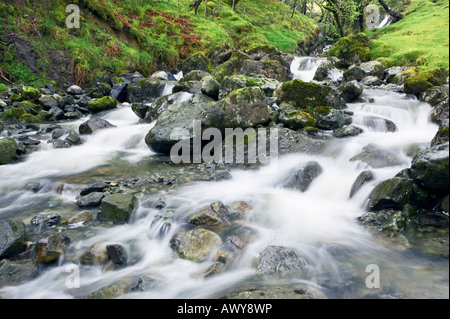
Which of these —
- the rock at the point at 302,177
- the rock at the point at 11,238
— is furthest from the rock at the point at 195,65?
the rock at the point at 11,238

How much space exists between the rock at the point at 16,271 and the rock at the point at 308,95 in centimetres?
879

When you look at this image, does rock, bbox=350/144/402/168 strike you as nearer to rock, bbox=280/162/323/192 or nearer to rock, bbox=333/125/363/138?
rock, bbox=280/162/323/192

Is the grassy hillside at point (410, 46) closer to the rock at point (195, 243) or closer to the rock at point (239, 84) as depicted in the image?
the rock at point (239, 84)

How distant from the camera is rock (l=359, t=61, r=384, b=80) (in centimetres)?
1633

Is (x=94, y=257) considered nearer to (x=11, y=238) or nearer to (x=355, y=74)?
(x=11, y=238)

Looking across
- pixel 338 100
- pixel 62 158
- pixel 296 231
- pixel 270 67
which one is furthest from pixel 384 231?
pixel 270 67

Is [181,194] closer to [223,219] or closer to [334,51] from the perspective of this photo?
[223,219]

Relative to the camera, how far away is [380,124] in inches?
369

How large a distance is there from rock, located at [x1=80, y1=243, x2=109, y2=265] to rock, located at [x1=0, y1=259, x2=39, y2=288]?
0.61m

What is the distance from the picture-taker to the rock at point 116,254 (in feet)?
14.1

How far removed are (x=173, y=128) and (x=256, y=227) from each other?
15.4 ft

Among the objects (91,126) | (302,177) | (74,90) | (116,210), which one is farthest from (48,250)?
(74,90)

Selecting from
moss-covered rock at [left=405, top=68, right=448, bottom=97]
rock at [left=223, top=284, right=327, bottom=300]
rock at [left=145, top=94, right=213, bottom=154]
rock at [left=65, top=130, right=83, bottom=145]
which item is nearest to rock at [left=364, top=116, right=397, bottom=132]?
moss-covered rock at [left=405, top=68, right=448, bottom=97]
